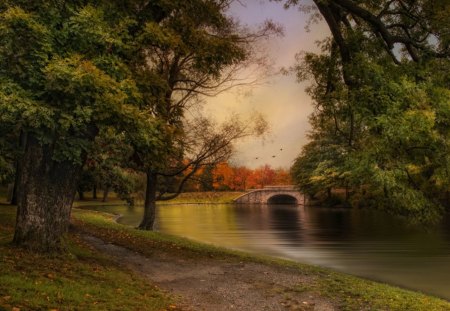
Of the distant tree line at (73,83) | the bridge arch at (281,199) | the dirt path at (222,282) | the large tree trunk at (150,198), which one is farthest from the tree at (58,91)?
the bridge arch at (281,199)

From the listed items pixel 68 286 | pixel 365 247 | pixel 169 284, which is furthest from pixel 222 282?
pixel 365 247

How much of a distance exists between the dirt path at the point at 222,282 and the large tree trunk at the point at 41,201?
3019mm

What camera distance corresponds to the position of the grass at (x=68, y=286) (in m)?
8.60

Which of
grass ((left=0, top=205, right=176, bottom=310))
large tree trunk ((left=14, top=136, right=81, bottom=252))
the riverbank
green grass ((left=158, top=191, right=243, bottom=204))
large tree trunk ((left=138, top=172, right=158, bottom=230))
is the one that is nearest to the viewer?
grass ((left=0, top=205, right=176, bottom=310))

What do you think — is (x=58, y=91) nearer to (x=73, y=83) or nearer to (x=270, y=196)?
(x=73, y=83)

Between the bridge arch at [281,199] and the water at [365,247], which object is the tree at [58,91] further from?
the bridge arch at [281,199]

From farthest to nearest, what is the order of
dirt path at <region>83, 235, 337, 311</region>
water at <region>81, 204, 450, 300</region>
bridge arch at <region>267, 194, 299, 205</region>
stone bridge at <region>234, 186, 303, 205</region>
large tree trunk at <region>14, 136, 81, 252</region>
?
bridge arch at <region>267, 194, 299, 205</region> → stone bridge at <region>234, 186, 303, 205</region> → water at <region>81, 204, 450, 300</region> → large tree trunk at <region>14, 136, 81, 252</region> → dirt path at <region>83, 235, 337, 311</region>

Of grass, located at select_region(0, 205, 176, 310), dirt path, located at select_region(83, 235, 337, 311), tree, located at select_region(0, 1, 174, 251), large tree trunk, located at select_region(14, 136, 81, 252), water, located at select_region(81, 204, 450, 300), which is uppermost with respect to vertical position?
tree, located at select_region(0, 1, 174, 251)

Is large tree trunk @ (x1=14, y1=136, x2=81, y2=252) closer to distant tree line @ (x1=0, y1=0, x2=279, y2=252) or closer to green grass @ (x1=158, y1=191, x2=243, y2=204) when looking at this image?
distant tree line @ (x1=0, y1=0, x2=279, y2=252)

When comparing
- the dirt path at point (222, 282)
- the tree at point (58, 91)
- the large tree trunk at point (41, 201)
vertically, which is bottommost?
the dirt path at point (222, 282)

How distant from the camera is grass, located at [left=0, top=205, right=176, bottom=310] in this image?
28.2ft

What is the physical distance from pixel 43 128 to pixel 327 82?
11.8m

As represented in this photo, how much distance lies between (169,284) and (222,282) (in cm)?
163

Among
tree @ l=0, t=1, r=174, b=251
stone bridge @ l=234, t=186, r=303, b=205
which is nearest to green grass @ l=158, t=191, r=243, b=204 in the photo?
stone bridge @ l=234, t=186, r=303, b=205
